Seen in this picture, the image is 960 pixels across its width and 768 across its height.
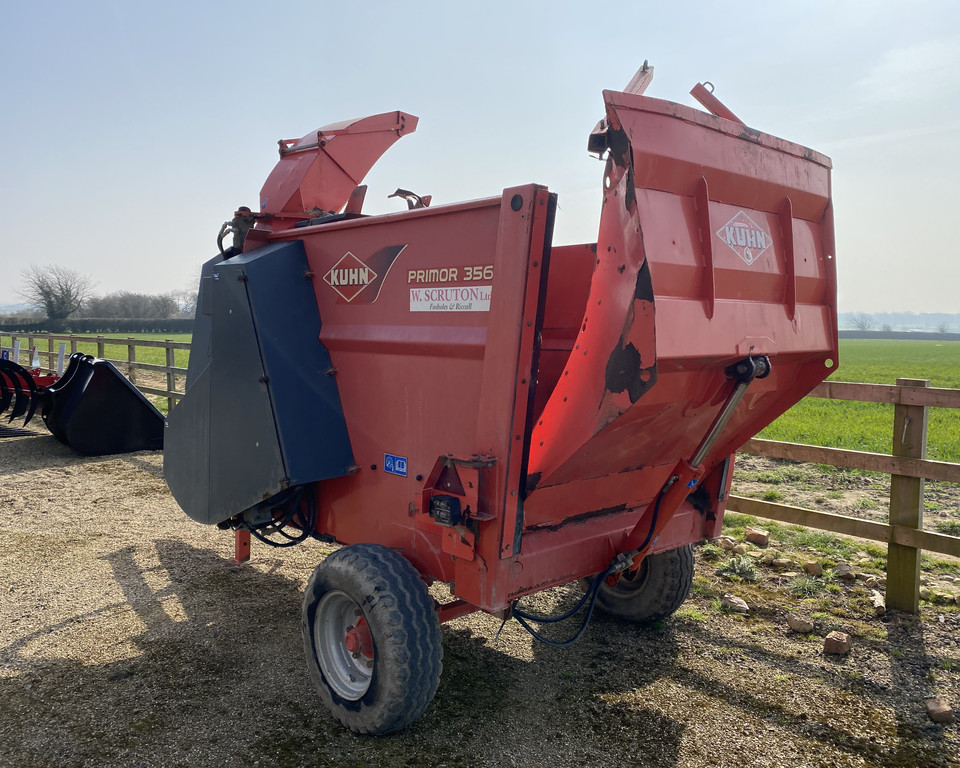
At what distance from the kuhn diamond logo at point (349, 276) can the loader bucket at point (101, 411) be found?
489 centimetres

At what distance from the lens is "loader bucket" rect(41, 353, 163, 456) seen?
7.73m

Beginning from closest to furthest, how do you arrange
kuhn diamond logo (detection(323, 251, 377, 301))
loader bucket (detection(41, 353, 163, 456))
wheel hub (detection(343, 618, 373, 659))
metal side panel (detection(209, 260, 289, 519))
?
wheel hub (detection(343, 618, 373, 659))
kuhn diamond logo (detection(323, 251, 377, 301))
metal side panel (detection(209, 260, 289, 519))
loader bucket (detection(41, 353, 163, 456))

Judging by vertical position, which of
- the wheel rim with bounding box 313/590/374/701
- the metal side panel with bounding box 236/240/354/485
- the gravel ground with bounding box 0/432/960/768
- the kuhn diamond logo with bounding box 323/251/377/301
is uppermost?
the kuhn diamond logo with bounding box 323/251/377/301

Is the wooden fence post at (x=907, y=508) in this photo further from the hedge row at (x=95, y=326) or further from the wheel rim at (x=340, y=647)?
the hedge row at (x=95, y=326)

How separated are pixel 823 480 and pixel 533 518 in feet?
18.9

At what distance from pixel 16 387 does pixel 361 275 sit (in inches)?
276

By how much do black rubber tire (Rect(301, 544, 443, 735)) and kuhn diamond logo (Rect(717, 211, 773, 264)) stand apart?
5.97ft

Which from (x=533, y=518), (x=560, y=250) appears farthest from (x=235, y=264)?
(x=533, y=518)

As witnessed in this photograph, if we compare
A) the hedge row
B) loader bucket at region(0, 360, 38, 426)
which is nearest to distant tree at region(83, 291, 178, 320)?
the hedge row

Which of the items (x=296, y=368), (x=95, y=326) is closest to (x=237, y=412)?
(x=296, y=368)

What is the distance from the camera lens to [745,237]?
282 centimetres

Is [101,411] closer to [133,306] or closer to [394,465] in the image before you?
[394,465]

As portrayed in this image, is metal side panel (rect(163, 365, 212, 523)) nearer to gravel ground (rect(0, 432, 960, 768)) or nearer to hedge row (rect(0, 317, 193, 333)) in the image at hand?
gravel ground (rect(0, 432, 960, 768))

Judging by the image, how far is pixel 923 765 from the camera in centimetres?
290
